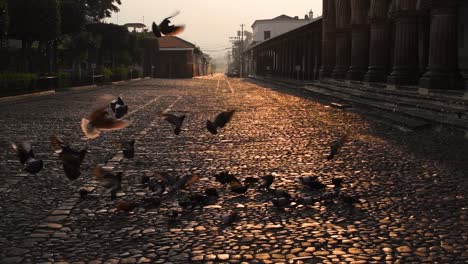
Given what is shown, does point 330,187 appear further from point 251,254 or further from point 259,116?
point 259,116

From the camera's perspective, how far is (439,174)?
6.25 metres

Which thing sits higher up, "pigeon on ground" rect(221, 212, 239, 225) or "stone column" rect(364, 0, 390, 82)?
"stone column" rect(364, 0, 390, 82)

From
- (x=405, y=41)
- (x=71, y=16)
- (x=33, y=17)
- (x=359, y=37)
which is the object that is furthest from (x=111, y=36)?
(x=405, y=41)

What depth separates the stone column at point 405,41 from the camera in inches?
593

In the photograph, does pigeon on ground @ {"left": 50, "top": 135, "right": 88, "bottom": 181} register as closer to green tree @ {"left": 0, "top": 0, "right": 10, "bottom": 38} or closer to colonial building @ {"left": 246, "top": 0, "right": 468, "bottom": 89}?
colonial building @ {"left": 246, "top": 0, "right": 468, "bottom": 89}

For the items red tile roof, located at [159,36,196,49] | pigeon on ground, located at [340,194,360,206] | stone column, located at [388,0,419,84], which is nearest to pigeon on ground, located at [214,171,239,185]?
pigeon on ground, located at [340,194,360,206]

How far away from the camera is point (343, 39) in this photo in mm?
25125

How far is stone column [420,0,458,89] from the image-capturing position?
41.2 ft

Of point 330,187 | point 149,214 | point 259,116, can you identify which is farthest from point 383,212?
point 259,116

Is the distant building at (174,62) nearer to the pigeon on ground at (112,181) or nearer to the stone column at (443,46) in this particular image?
the stone column at (443,46)

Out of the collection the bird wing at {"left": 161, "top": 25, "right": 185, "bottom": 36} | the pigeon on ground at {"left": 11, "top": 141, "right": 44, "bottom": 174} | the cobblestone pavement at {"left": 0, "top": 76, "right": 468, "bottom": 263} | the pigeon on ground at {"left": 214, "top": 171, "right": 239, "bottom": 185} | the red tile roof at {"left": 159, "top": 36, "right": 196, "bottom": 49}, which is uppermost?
the red tile roof at {"left": 159, "top": 36, "right": 196, "bottom": 49}

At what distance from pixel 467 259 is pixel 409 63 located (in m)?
13.3

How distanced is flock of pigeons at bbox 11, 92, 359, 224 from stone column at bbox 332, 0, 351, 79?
2024cm

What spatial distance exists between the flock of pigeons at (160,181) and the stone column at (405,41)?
11.0 m
